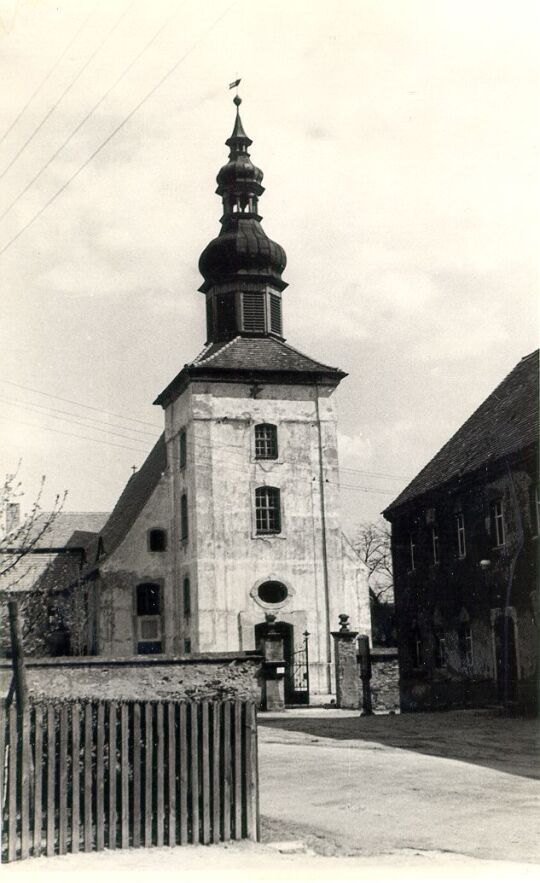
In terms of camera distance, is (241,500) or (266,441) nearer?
(241,500)

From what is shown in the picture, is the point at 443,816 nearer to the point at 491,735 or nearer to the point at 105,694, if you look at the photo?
the point at 105,694

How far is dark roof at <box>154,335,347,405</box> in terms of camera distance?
1515 inches

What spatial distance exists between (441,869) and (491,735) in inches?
457

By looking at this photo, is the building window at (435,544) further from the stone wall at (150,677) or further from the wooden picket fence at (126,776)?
the wooden picket fence at (126,776)

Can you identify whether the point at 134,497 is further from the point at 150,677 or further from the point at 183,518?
the point at 150,677

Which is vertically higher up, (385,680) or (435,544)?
(435,544)

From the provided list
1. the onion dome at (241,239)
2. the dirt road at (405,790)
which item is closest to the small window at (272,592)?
the onion dome at (241,239)

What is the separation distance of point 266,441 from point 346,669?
12.3 meters

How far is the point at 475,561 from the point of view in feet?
88.6

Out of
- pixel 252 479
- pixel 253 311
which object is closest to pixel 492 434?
pixel 252 479

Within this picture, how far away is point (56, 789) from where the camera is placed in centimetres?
898

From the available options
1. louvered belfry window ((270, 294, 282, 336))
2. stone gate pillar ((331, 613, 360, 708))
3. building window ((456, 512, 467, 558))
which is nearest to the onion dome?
louvered belfry window ((270, 294, 282, 336))

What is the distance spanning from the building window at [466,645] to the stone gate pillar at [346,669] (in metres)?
2.92

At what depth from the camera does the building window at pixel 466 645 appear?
2741 centimetres
